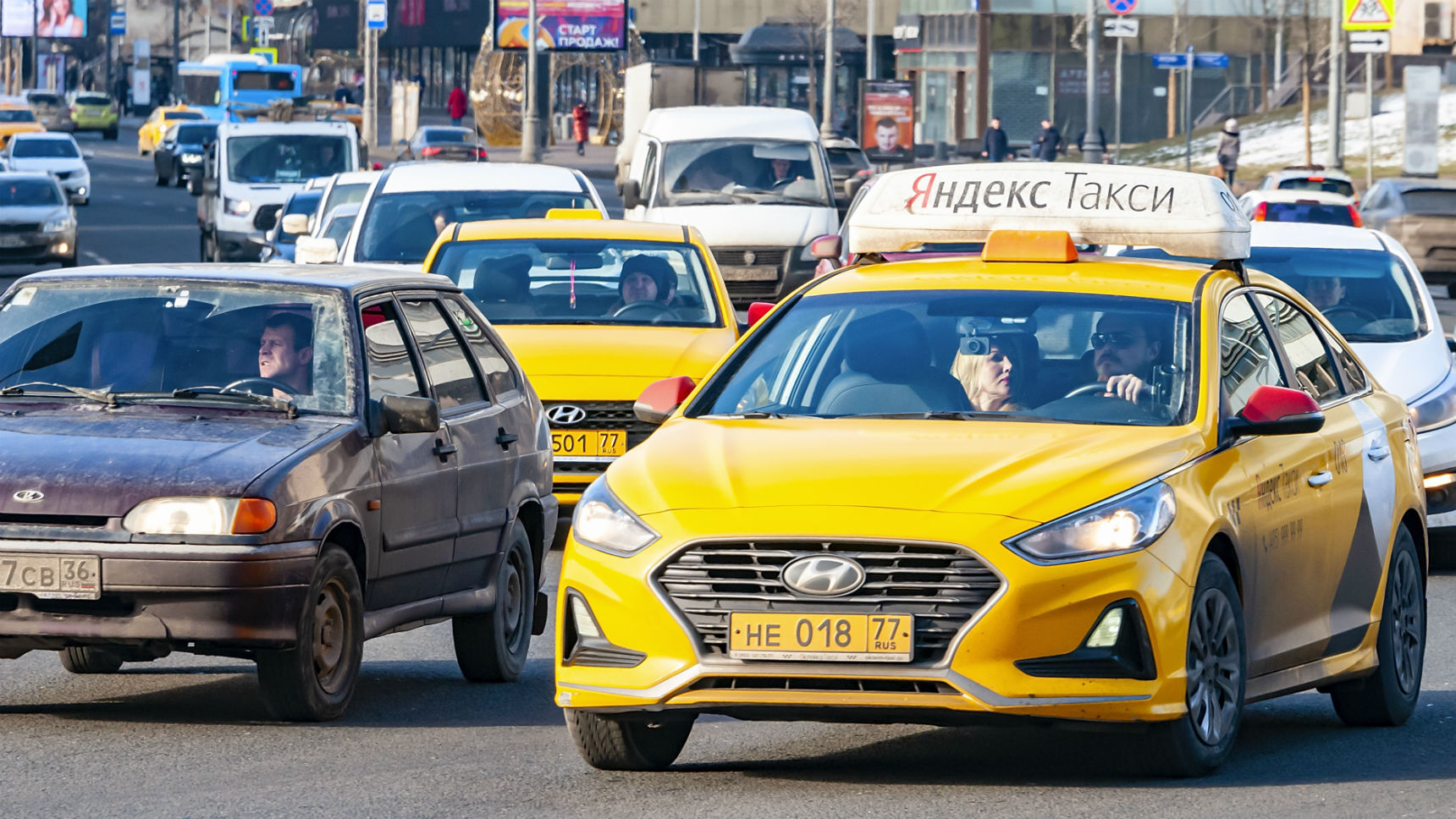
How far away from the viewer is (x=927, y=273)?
25.7 ft

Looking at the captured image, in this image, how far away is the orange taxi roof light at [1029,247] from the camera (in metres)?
7.92

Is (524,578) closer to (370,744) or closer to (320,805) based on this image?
(370,744)

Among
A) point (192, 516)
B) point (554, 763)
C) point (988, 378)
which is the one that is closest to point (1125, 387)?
point (988, 378)

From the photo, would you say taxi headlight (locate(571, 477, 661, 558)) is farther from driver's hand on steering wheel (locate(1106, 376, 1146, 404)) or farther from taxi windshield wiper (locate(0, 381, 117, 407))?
taxi windshield wiper (locate(0, 381, 117, 407))

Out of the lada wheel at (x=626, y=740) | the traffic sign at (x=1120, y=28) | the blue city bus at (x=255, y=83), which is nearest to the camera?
the lada wheel at (x=626, y=740)

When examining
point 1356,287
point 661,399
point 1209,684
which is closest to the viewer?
point 1209,684

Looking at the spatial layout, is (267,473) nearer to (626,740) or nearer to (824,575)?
(626,740)

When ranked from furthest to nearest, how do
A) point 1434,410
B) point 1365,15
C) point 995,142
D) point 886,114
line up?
point 886,114, point 995,142, point 1365,15, point 1434,410

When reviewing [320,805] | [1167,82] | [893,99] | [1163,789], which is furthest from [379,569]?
[1167,82]

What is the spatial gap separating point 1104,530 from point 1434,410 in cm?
653

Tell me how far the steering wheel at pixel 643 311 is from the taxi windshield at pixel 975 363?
6.14m

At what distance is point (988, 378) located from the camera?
7371 mm

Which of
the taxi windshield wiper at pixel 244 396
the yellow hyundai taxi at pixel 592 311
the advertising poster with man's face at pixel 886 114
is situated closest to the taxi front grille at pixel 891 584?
Answer: the taxi windshield wiper at pixel 244 396

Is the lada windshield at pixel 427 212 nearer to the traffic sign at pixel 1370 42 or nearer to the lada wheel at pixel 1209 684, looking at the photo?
the lada wheel at pixel 1209 684
